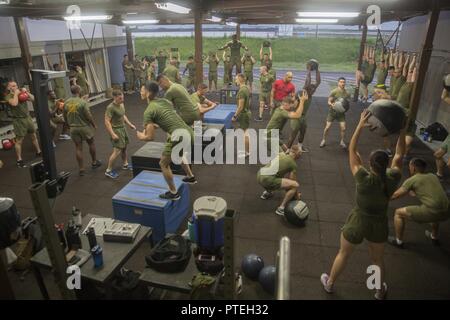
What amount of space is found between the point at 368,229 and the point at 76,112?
5.54m

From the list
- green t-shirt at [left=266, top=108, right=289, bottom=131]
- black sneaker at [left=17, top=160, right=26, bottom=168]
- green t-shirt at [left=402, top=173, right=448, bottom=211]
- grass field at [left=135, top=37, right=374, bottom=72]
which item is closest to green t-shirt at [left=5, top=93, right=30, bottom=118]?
black sneaker at [left=17, top=160, right=26, bottom=168]

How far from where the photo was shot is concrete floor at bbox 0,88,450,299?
3727 mm

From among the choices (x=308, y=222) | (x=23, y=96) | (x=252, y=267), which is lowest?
(x=308, y=222)

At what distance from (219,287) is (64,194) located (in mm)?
4160

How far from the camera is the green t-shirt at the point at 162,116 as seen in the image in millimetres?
4559

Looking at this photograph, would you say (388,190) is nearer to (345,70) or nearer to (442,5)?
(442,5)

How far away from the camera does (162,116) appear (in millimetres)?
4609

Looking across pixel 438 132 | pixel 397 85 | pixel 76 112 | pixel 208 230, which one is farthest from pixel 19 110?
pixel 438 132

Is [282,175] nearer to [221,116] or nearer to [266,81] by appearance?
[221,116]

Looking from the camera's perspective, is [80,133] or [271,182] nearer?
[271,182]

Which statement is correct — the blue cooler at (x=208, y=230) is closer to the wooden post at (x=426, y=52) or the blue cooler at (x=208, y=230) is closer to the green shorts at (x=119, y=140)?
the green shorts at (x=119, y=140)

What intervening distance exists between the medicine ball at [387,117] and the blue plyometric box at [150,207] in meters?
2.71

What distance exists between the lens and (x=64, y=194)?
577cm
